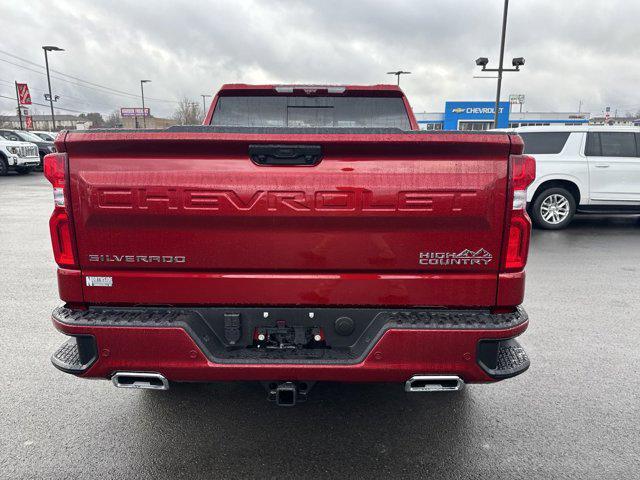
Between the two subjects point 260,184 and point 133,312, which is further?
point 133,312

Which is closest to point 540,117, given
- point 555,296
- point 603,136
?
point 603,136

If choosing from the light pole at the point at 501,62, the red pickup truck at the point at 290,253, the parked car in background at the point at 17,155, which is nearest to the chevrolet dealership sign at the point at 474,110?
the light pole at the point at 501,62

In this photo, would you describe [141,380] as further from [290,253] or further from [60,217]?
[290,253]

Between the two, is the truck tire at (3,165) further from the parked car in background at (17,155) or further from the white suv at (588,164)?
the white suv at (588,164)

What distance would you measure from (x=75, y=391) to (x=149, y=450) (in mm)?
1025

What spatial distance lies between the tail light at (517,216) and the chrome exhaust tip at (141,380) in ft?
5.99

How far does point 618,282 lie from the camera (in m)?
6.08

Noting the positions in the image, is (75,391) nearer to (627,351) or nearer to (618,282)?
(627,351)

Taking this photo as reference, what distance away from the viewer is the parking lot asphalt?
8.55 ft

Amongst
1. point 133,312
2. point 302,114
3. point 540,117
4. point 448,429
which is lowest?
point 448,429

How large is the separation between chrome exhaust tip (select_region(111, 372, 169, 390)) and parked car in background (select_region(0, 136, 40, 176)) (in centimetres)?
2172

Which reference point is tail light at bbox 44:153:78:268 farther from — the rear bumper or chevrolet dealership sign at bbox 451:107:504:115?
chevrolet dealership sign at bbox 451:107:504:115

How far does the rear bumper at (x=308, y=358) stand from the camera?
2277 mm

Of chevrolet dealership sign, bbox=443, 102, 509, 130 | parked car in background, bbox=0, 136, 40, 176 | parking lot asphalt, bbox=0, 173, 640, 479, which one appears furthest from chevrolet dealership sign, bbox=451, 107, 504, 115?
parking lot asphalt, bbox=0, 173, 640, 479
